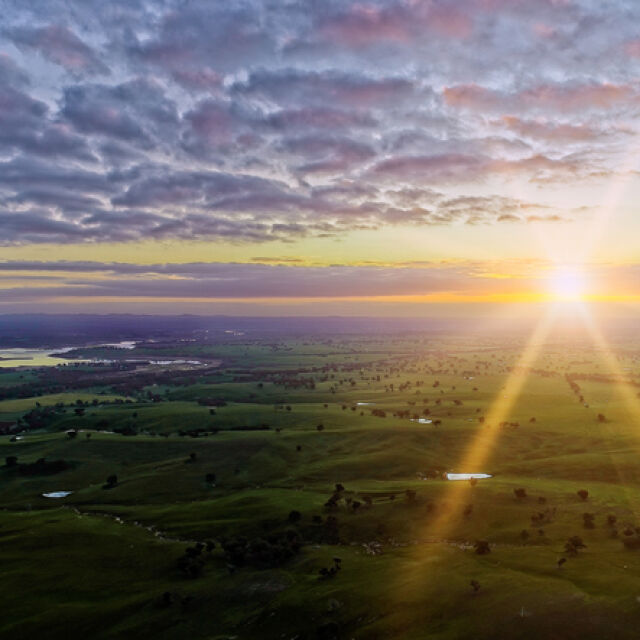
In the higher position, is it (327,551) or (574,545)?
(574,545)

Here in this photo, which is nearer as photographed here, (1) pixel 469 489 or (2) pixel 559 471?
(1) pixel 469 489

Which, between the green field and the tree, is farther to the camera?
the tree

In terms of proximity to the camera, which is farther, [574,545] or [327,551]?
[327,551]

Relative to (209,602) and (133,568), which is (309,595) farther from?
(133,568)

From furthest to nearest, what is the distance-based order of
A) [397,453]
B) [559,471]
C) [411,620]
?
[397,453] → [559,471] → [411,620]

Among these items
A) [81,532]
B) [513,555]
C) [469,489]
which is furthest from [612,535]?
[81,532]

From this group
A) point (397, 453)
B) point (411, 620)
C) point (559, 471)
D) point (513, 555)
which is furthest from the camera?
point (397, 453)

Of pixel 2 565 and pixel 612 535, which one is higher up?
pixel 612 535

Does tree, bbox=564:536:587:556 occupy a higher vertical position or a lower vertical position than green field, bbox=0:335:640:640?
higher

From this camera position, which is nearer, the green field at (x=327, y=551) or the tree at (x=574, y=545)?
the green field at (x=327, y=551)

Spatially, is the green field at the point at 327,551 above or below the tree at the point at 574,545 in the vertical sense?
below
